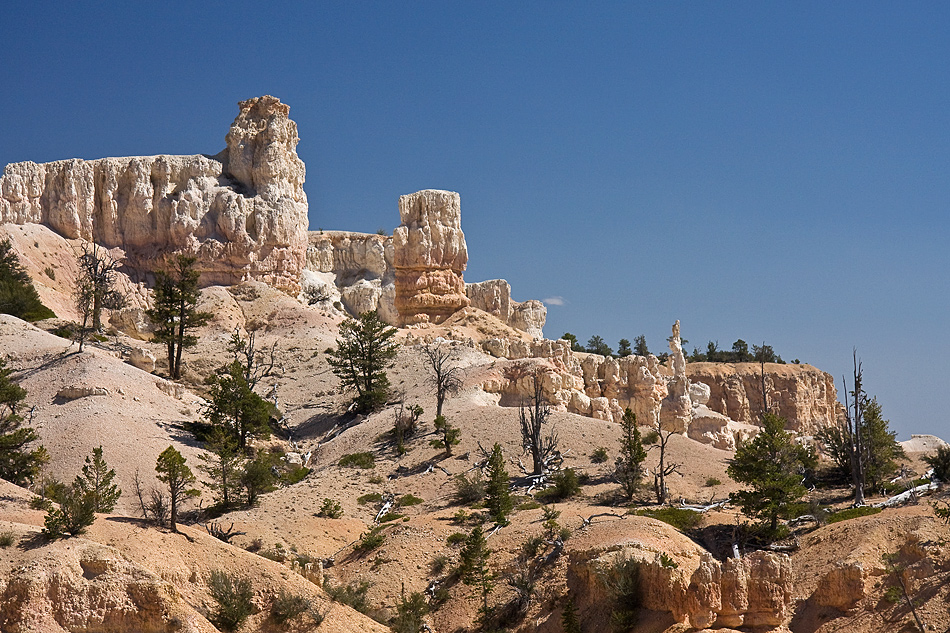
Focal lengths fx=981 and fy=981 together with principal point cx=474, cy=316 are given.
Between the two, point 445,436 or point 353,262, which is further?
point 353,262

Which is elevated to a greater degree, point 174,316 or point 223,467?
point 174,316

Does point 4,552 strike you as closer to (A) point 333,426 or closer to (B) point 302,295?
(A) point 333,426

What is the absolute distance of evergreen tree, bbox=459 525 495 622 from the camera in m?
28.2

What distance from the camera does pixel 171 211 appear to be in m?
68.7

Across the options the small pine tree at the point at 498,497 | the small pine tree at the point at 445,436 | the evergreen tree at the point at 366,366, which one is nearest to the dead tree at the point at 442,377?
the small pine tree at the point at 445,436

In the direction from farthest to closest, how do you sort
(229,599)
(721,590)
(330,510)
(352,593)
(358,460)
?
1. (358,460)
2. (330,510)
3. (352,593)
4. (721,590)
5. (229,599)

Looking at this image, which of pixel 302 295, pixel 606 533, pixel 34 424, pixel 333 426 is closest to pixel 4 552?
pixel 606 533

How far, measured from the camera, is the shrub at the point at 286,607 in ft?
71.6

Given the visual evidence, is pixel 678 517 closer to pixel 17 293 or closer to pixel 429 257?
pixel 17 293

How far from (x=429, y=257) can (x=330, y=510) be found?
41.4m

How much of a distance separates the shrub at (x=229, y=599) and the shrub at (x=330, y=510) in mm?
11913

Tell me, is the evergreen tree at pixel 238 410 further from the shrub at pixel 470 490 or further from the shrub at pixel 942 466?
the shrub at pixel 942 466

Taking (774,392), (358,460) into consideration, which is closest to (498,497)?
(358,460)

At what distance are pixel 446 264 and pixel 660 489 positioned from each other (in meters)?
41.1
